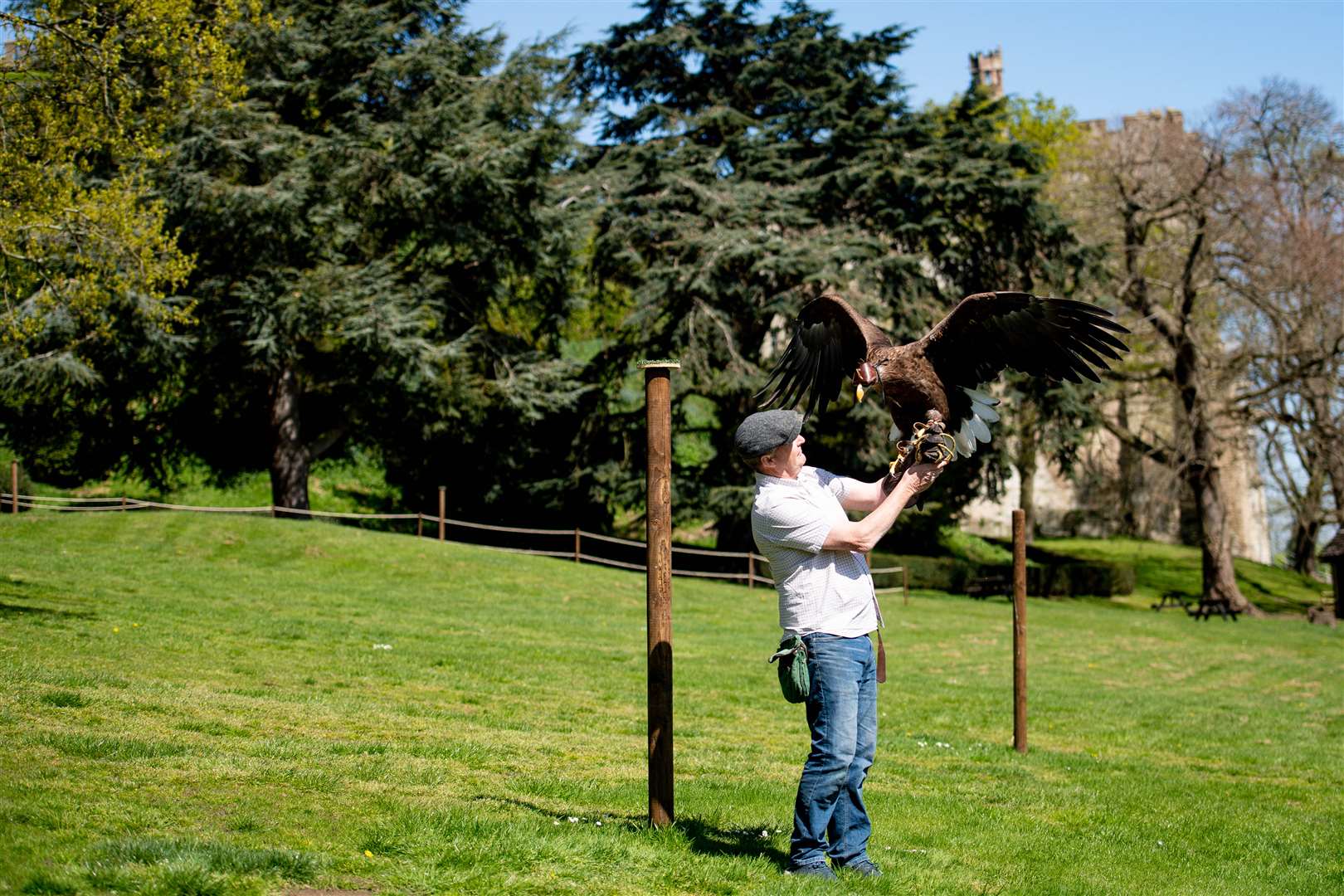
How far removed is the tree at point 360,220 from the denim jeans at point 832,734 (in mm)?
21131

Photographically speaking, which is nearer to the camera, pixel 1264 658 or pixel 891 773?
pixel 891 773

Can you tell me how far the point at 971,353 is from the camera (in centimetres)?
635

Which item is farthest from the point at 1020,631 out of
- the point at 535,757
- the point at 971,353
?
the point at 971,353

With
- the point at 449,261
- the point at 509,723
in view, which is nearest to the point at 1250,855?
the point at 509,723

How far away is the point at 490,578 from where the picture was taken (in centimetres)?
2338

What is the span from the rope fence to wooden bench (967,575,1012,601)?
192 centimetres

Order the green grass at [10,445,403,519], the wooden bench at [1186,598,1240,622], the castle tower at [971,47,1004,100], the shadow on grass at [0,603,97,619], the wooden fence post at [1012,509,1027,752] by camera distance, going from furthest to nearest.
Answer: the castle tower at [971,47,1004,100], the wooden bench at [1186,598,1240,622], the green grass at [10,445,403,519], the shadow on grass at [0,603,97,619], the wooden fence post at [1012,509,1027,752]

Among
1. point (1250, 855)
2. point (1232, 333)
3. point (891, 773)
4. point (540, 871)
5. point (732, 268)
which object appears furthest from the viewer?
point (1232, 333)

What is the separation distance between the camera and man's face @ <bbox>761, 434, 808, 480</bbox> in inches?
217

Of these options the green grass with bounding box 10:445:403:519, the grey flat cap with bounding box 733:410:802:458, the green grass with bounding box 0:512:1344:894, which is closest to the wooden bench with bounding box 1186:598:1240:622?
the green grass with bounding box 0:512:1344:894

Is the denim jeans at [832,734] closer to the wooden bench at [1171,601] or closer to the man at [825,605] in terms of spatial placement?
the man at [825,605]

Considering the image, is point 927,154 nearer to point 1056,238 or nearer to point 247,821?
point 1056,238

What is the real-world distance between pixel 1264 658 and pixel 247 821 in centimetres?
2060

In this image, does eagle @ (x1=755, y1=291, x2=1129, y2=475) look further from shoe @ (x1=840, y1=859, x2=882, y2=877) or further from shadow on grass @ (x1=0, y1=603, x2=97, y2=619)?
shadow on grass @ (x1=0, y1=603, x2=97, y2=619)
